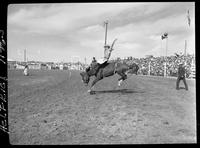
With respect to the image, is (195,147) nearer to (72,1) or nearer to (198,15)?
(198,15)

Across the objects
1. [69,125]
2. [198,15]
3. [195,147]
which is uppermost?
[198,15]

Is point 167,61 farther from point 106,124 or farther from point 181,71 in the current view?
point 106,124

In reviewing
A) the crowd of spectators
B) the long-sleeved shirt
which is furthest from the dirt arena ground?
the long-sleeved shirt

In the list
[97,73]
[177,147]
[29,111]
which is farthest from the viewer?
[97,73]

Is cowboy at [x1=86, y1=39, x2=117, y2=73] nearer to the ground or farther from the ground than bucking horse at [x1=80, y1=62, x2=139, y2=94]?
farther from the ground

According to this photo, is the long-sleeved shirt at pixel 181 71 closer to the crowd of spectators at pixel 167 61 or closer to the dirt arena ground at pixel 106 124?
the crowd of spectators at pixel 167 61

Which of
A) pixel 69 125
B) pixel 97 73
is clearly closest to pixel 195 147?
pixel 69 125

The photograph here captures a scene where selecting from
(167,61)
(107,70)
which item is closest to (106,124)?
(107,70)

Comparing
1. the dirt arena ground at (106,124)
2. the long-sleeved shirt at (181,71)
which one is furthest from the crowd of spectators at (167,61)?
the dirt arena ground at (106,124)

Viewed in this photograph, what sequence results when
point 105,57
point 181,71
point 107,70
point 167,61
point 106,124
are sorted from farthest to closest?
point 167,61
point 181,71
point 107,70
point 105,57
point 106,124

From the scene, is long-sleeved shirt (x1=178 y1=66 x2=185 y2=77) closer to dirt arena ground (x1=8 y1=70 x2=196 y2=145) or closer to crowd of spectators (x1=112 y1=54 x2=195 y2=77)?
crowd of spectators (x1=112 y1=54 x2=195 y2=77)

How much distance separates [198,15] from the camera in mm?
4652

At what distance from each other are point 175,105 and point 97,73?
3448 mm

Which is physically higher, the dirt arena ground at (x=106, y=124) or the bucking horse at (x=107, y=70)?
the bucking horse at (x=107, y=70)
